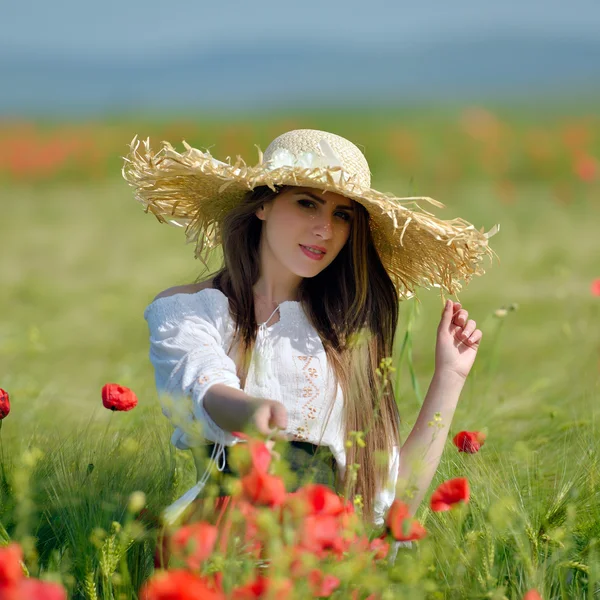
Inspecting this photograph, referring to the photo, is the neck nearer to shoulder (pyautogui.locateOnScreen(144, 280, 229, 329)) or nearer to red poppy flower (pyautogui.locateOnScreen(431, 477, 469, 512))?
shoulder (pyautogui.locateOnScreen(144, 280, 229, 329))

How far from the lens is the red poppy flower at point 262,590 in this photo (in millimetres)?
1591

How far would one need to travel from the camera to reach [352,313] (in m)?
2.68

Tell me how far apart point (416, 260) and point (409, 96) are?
390 ft

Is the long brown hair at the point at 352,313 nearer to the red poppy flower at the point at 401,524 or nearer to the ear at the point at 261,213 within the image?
the ear at the point at 261,213

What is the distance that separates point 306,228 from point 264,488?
99 cm

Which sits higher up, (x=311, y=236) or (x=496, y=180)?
(x=311, y=236)

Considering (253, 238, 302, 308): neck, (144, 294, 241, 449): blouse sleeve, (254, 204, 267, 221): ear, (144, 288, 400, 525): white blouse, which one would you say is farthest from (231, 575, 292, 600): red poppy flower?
(254, 204, 267, 221): ear

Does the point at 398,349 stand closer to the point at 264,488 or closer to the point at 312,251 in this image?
the point at 312,251

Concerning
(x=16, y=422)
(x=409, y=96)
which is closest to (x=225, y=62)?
(x=409, y=96)

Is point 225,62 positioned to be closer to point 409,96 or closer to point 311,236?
point 409,96

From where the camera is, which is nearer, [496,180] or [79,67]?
[496,180]

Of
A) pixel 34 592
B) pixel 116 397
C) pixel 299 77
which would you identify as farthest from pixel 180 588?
pixel 299 77

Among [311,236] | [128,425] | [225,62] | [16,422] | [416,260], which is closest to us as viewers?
[311,236]

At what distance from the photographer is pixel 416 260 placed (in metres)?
2.80
